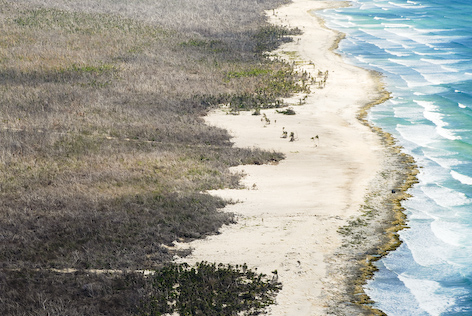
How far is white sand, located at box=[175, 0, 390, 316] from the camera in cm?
1424

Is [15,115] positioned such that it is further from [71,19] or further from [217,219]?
[71,19]

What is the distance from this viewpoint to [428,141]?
85.9 feet

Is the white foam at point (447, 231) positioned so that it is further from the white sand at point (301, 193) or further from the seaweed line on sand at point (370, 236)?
the white sand at point (301, 193)

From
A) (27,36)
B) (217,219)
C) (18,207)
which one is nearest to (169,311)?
(217,219)

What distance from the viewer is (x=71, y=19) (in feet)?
148

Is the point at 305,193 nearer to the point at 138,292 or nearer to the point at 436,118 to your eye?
the point at 138,292

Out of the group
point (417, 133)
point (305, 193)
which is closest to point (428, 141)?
point (417, 133)

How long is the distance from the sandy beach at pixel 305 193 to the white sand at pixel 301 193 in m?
0.03

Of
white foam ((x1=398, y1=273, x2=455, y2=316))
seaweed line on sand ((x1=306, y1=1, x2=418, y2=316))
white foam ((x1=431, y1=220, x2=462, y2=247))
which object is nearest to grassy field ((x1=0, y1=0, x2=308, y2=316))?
seaweed line on sand ((x1=306, y1=1, x2=418, y2=316))

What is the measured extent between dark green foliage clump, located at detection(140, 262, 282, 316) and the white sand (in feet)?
1.52

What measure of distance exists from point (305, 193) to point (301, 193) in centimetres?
13

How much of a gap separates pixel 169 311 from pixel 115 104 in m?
17.0

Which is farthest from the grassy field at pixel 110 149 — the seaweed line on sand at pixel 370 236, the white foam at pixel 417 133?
the white foam at pixel 417 133

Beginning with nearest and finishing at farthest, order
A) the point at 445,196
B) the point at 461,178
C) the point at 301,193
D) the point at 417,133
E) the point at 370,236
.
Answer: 1. the point at 370,236
2. the point at 301,193
3. the point at 445,196
4. the point at 461,178
5. the point at 417,133
